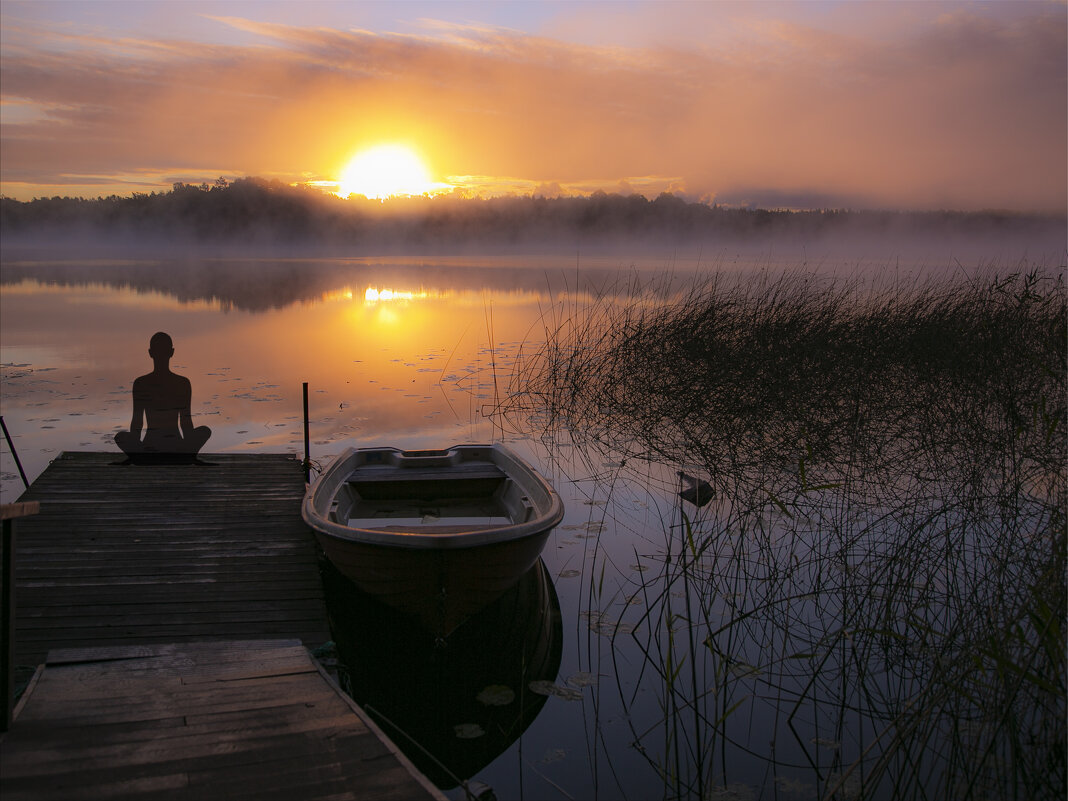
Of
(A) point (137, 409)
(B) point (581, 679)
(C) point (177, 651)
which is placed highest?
(A) point (137, 409)

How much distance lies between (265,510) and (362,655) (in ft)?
6.37

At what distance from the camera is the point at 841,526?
5.33 m

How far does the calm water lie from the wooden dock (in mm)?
673

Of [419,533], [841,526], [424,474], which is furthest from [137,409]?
[841,526]

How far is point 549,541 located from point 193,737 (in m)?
3.49

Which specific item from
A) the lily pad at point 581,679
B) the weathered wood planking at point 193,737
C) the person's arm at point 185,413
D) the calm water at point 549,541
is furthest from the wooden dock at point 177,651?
the lily pad at point 581,679

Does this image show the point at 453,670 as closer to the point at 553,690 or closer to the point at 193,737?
the point at 553,690

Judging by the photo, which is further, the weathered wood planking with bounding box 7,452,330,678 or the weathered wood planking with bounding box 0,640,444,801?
the weathered wood planking with bounding box 7,452,330,678

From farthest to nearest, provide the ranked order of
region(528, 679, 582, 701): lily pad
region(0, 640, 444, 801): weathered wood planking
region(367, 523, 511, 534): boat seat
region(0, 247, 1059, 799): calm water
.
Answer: region(367, 523, 511, 534): boat seat → region(528, 679, 582, 701): lily pad → region(0, 247, 1059, 799): calm water → region(0, 640, 444, 801): weathered wood planking

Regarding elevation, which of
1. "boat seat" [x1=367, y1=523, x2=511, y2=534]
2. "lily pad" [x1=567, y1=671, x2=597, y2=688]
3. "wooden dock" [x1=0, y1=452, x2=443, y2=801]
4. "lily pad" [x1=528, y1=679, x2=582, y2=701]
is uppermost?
"wooden dock" [x1=0, y1=452, x2=443, y2=801]

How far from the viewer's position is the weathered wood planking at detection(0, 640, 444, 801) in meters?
2.40

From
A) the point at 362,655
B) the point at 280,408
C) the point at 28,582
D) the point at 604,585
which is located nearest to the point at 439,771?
the point at 362,655

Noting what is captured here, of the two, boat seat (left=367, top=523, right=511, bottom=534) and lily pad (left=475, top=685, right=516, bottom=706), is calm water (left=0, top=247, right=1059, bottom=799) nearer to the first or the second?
lily pad (left=475, top=685, right=516, bottom=706)

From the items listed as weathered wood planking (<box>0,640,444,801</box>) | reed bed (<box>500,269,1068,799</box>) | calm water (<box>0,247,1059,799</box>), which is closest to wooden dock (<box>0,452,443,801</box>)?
weathered wood planking (<box>0,640,444,801</box>)
